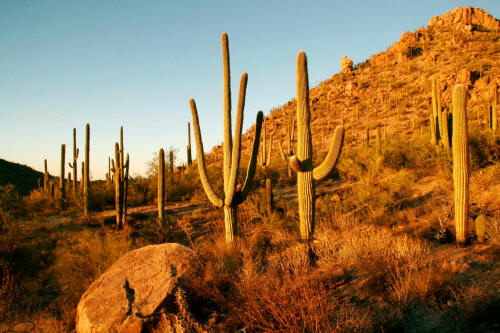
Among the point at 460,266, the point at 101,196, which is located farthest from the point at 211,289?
the point at 101,196

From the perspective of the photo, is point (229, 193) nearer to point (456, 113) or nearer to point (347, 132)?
point (456, 113)

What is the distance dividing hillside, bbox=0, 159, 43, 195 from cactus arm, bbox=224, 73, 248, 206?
86.8ft

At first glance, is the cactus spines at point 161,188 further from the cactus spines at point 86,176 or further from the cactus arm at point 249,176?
the cactus arm at point 249,176

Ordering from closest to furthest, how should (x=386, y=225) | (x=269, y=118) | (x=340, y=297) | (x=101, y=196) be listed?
(x=340, y=297) → (x=386, y=225) → (x=101, y=196) → (x=269, y=118)

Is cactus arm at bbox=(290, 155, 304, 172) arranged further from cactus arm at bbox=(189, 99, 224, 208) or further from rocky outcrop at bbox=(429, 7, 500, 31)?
rocky outcrop at bbox=(429, 7, 500, 31)

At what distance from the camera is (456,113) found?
266 inches

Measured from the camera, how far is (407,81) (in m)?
36.0

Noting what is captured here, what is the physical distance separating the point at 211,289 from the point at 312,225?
2.55m

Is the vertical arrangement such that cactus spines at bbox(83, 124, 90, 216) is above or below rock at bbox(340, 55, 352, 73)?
below

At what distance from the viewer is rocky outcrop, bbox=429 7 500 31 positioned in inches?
1699

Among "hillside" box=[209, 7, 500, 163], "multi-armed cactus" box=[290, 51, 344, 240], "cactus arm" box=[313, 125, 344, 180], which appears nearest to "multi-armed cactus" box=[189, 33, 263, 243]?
"multi-armed cactus" box=[290, 51, 344, 240]

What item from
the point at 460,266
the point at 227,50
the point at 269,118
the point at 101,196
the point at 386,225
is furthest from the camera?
the point at 269,118

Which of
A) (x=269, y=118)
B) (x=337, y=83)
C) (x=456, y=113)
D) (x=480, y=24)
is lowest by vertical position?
(x=456, y=113)

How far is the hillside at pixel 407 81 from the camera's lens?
2809cm
